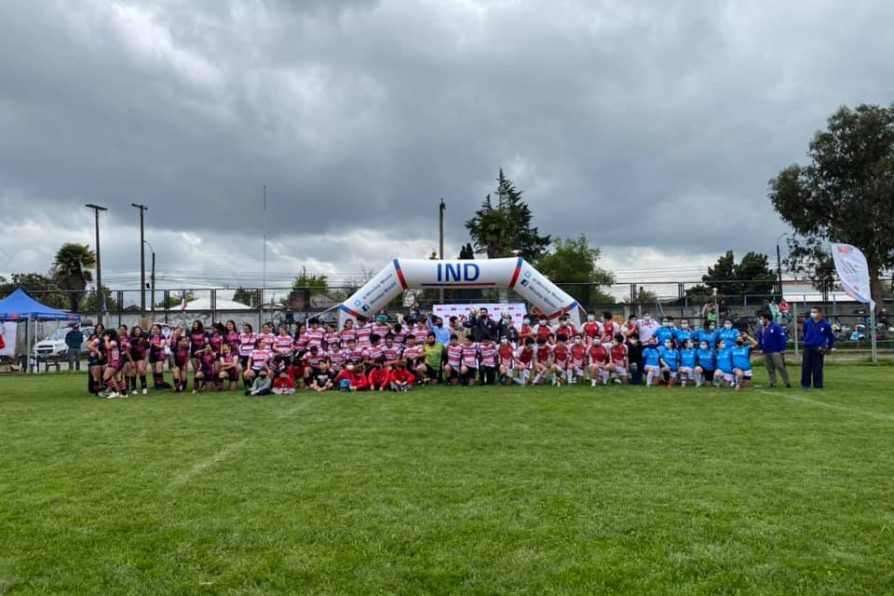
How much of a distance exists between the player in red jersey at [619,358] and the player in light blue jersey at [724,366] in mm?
1844

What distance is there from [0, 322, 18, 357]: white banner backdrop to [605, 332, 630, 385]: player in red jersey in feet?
66.3

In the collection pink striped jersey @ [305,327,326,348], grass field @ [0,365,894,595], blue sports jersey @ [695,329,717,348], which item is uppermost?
pink striped jersey @ [305,327,326,348]

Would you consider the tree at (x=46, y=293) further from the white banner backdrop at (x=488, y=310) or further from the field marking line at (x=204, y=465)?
the field marking line at (x=204, y=465)

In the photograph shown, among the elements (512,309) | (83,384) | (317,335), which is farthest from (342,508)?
(512,309)

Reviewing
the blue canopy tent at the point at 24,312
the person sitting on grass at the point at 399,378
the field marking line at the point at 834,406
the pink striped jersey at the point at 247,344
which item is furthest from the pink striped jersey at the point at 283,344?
the blue canopy tent at the point at 24,312

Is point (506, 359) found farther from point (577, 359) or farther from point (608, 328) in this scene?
point (608, 328)

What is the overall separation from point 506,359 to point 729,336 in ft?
15.4

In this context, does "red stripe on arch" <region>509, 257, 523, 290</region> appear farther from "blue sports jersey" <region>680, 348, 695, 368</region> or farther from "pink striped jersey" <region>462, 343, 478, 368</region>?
"blue sports jersey" <region>680, 348, 695, 368</region>

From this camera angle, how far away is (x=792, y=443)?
23.2 feet

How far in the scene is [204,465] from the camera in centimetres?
623

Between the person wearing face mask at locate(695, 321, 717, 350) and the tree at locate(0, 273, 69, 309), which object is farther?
the tree at locate(0, 273, 69, 309)

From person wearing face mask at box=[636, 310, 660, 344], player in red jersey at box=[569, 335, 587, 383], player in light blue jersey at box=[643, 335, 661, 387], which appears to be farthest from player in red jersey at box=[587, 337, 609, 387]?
person wearing face mask at box=[636, 310, 660, 344]

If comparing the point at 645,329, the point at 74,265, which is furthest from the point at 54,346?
the point at 645,329

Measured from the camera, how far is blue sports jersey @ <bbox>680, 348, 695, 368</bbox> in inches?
551
